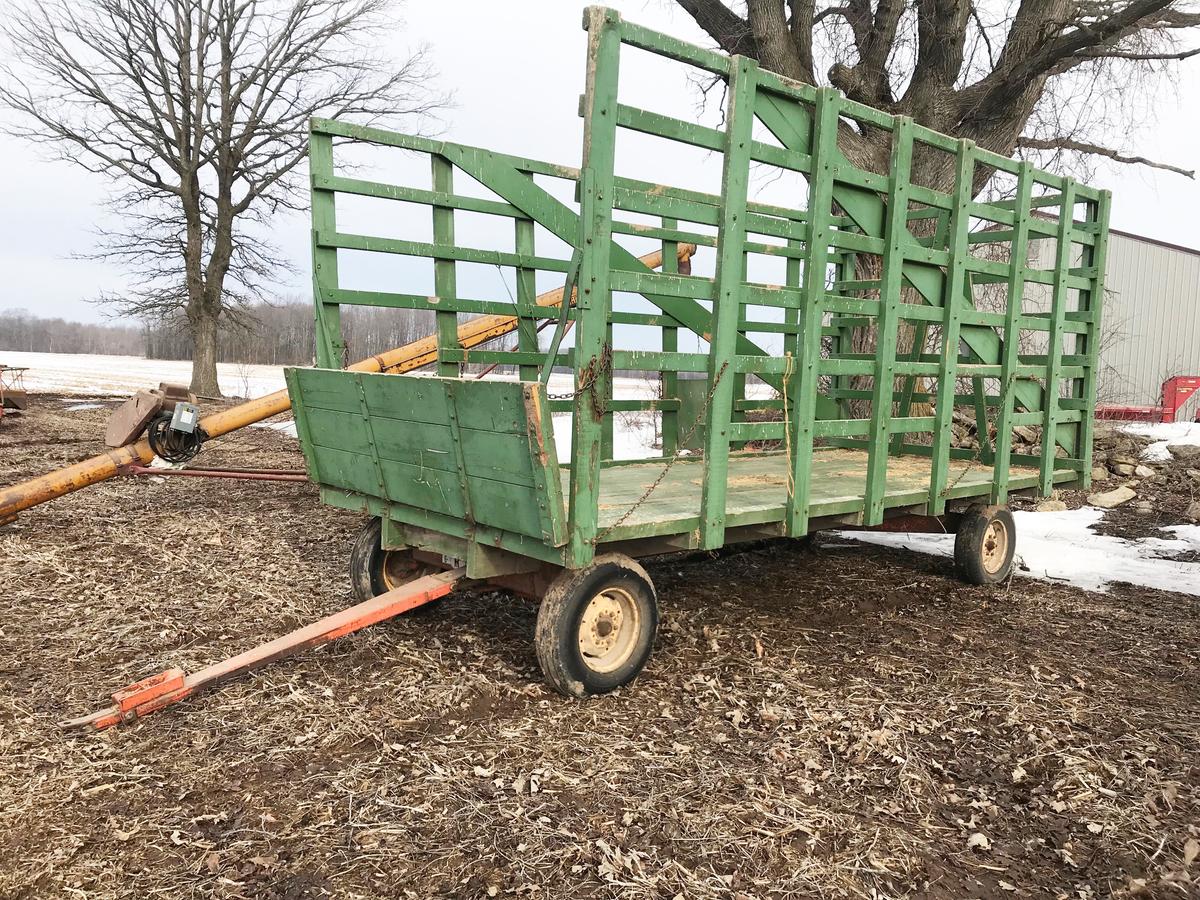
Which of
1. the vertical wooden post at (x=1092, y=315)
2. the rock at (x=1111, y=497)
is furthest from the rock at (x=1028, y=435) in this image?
the vertical wooden post at (x=1092, y=315)

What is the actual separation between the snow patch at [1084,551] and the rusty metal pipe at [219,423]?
4.29 meters

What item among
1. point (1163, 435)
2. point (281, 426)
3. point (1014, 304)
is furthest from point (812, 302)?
point (281, 426)

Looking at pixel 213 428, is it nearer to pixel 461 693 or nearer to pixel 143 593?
pixel 143 593

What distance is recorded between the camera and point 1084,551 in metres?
7.34

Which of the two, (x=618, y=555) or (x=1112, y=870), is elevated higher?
(x=618, y=555)

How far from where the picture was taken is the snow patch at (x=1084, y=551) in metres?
6.54

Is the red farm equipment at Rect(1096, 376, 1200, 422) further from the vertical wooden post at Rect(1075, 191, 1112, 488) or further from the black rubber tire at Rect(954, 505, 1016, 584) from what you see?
the black rubber tire at Rect(954, 505, 1016, 584)

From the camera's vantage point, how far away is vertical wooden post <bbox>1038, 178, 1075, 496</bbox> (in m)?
6.04

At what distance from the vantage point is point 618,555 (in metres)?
3.86

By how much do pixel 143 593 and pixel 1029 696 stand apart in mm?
5254

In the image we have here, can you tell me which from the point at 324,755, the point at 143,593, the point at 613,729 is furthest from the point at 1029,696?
the point at 143,593

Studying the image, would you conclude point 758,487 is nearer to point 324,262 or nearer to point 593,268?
point 593,268

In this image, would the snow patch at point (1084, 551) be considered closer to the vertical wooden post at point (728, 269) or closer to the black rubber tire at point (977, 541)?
the black rubber tire at point (977, 541)

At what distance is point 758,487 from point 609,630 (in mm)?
1726
